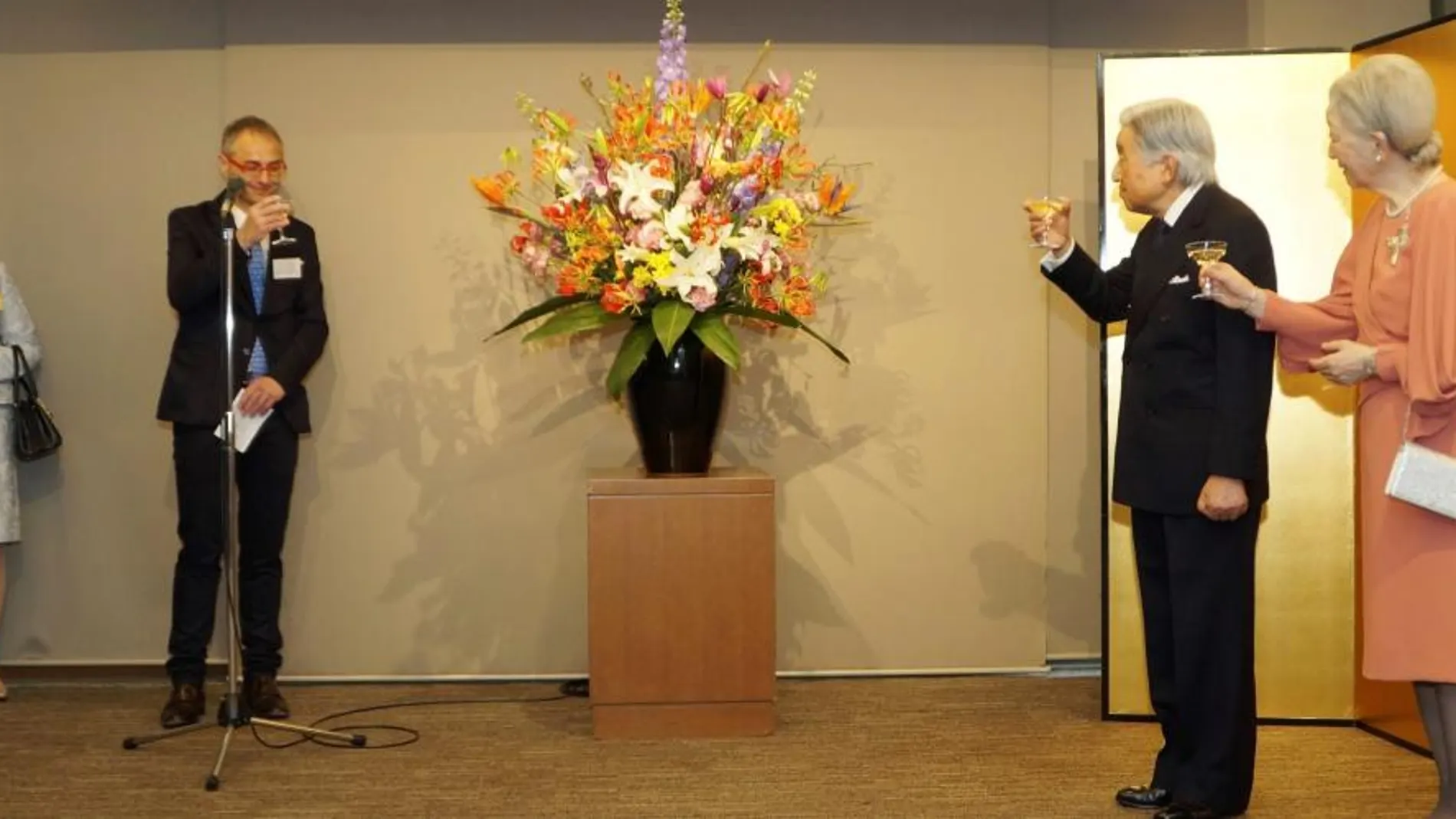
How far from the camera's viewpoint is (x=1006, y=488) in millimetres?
5406

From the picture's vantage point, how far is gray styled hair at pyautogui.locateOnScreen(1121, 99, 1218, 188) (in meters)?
3.60

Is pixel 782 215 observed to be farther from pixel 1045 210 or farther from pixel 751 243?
pixel 1045 210

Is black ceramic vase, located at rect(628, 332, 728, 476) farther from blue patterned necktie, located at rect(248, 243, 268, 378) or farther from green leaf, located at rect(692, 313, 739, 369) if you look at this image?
blue patterned necktie, located at rect(248, 243, 268, 378)

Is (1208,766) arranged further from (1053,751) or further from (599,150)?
(599,150)

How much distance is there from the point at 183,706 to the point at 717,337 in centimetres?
196

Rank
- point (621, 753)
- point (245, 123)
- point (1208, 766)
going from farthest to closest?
point (245, 123)
point (621, 753)
point (1208, 766)

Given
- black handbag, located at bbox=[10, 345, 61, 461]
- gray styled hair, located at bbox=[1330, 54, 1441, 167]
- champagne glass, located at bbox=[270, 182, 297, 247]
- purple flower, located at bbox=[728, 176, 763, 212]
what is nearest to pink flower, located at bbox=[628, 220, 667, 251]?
purple flower, located at bbox=[728, 176, 763, 212]

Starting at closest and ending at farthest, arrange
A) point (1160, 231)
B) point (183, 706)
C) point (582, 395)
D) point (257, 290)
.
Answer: point (1160, 231) → point (183, 706) → point (257, 290) → point (582, 395)

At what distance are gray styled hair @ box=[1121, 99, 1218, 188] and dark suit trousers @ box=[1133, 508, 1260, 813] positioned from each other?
0.80 metres

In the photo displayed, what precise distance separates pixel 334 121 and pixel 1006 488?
2.64 meters

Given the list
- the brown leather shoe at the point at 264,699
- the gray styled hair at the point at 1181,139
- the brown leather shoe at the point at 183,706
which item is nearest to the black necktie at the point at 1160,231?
the gray styled hair at the point at 1181,139

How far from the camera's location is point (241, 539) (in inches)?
191

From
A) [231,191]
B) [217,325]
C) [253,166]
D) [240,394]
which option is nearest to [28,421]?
[217,325]

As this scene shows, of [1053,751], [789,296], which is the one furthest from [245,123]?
[1053,751]
